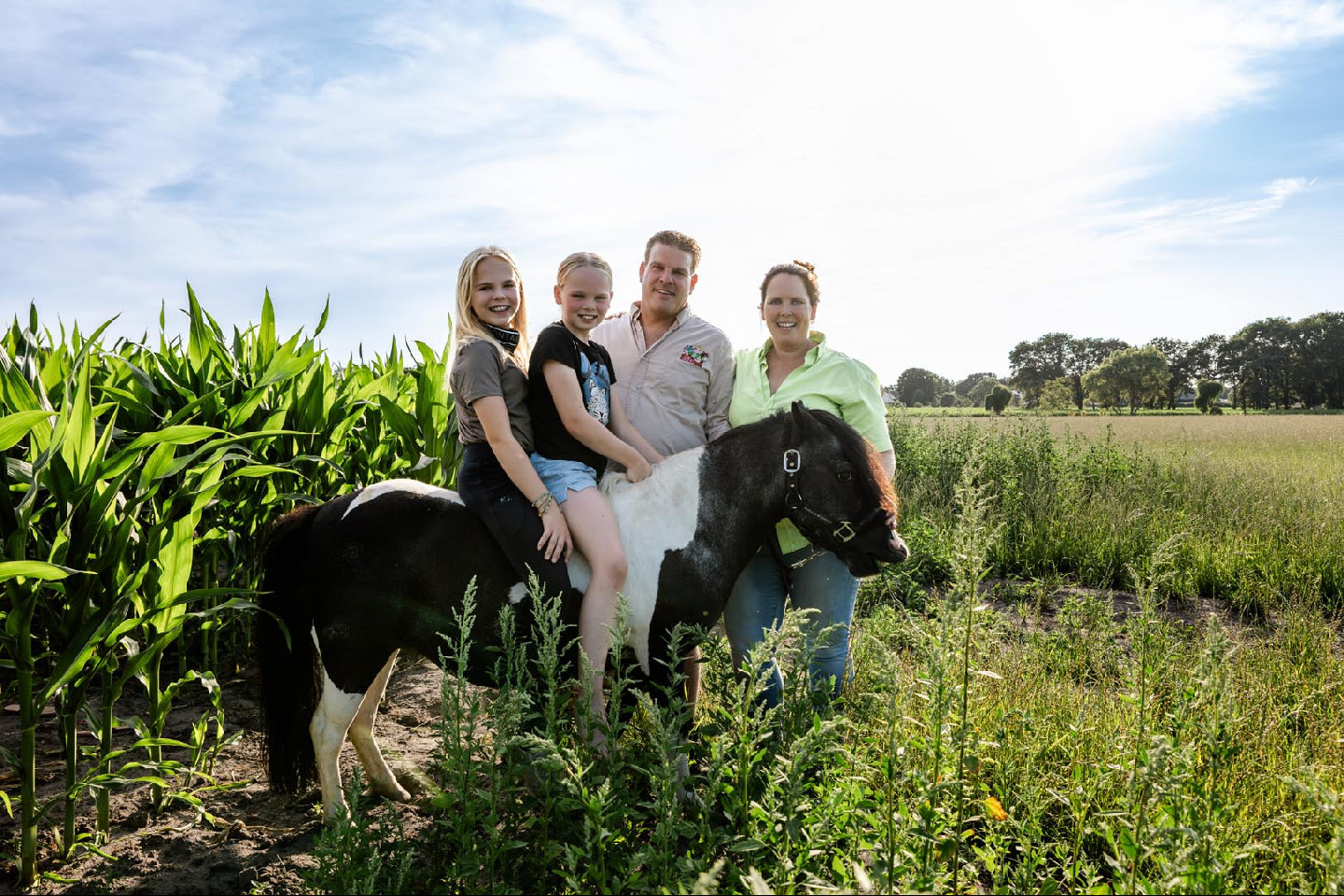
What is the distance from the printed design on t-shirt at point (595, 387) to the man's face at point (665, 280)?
0.51 meters

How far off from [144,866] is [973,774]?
366 cm

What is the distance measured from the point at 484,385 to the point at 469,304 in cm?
59

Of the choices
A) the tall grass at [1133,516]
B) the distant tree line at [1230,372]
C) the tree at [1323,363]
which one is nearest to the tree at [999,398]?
the distant tree line at [1230,372]

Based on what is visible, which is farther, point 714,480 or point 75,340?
point 75,340

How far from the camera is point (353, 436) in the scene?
5344 mm

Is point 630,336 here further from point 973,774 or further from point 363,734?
point 973,774

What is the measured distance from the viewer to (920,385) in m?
121

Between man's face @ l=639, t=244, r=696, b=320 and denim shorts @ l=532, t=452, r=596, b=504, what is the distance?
3.39ft

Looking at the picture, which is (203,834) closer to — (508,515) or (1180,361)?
(508,515)

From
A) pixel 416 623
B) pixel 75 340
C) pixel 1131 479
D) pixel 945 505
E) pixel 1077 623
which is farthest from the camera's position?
pixel 1131 479

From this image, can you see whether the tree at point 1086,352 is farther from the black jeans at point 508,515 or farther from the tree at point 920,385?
the black jeans at point 508,515

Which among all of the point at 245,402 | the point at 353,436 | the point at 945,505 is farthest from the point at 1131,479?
the point at 245,402

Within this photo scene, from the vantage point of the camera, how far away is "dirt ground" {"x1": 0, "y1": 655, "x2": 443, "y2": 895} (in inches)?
117

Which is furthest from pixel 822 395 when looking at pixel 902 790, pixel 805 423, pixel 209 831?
pixel 209 831
